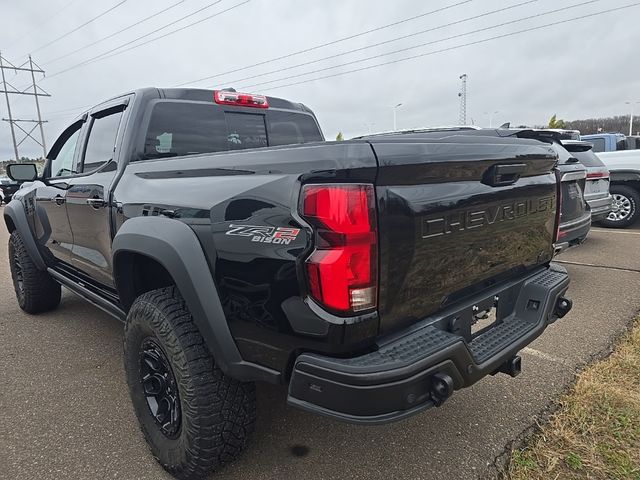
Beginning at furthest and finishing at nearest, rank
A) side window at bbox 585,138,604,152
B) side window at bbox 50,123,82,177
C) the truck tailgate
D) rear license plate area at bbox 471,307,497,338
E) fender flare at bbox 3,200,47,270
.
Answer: side window at bbox 585,138,604,152 → fender flare at bbox 3,200,47,270 → side window at bbox 50,123,82,177 → rear license plate area at bbox 471,307,497,338 → the truck tailgate

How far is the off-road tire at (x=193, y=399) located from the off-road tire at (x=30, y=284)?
2.64 metres

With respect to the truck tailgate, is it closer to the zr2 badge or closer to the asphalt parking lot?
the zr2 badge

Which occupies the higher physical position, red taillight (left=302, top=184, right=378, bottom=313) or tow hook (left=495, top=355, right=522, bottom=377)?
red taillight (left=302, top=184, right=378, bottom=313)

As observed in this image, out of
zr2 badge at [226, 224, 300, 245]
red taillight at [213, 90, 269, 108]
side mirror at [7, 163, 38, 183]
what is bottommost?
zr2 badge at [226, 224, 300, 245]

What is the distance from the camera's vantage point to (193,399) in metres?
1.86

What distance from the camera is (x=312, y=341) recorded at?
1.53 meters

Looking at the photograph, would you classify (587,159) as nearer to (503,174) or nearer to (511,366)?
(503,174)

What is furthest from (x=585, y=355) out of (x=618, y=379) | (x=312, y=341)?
(x=312, y=341)

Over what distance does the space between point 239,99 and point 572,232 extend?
3.56 metres

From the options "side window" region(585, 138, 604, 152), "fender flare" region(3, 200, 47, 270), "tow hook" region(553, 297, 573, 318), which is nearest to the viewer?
"tow hook" region(553, 297, 573, 318)

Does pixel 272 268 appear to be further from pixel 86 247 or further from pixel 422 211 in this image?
pixel 86 247

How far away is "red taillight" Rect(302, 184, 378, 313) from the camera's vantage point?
1.46 metres

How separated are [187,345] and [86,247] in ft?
5.07

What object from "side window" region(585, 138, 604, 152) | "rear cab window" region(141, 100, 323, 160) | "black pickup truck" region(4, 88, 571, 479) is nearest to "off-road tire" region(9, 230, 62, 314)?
"black pickup truck" region(4, 88, 571, 479)
